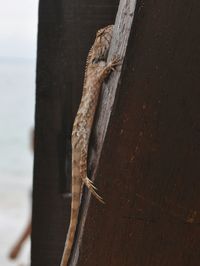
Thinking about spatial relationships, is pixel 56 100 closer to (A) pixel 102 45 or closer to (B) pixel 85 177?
(A) pixel 102 45

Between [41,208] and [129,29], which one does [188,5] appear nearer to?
[129,29]

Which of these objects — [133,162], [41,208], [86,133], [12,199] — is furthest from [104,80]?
[12,199]

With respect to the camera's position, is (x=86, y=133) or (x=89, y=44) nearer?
(x=86, y=133)

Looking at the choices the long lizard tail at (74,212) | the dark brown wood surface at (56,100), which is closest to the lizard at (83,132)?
the long lizard tail at (74,212)

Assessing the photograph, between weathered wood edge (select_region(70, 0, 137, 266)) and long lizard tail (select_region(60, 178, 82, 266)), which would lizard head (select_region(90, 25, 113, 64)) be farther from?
long lizard tail (select_region(60, 178, 82, 266))

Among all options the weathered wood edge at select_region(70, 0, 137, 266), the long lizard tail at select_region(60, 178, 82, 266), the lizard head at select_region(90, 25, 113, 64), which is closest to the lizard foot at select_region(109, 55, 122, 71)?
the weathered wood edge at select_region(70, 0, 137, 266)

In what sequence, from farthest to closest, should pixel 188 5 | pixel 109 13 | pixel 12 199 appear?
pixel 12 199 → pixel 109 13 → pixel 188 5

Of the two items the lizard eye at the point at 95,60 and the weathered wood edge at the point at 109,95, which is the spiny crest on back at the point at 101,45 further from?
the weathered wood edge at the point at 109,95

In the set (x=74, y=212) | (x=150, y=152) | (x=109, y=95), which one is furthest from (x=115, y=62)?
(x=74, y=212)
